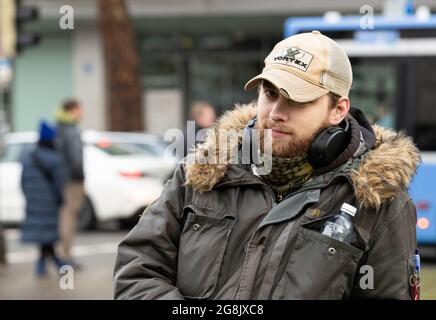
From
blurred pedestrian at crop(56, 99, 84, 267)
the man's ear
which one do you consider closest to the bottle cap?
the man's ear

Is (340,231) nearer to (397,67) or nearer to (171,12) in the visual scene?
(397,67)

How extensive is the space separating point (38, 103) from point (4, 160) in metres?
9.95

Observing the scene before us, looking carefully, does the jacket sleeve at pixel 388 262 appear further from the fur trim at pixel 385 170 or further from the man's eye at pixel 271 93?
the man's eye at pixel 271 93

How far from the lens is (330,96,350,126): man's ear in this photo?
2.46 metres

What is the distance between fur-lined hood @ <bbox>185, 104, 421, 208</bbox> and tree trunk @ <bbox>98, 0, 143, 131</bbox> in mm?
15687

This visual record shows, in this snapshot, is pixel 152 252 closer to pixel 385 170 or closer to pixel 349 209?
pixel 349 209

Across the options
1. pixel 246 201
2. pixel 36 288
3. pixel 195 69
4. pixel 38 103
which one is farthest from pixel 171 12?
pixel 246 201

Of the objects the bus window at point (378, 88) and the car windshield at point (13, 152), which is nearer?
the bus window at point (378, 88)

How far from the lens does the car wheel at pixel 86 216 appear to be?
12.9 m

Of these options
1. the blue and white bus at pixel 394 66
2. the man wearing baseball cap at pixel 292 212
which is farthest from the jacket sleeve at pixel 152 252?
the blue and white bus at pixel 394 66

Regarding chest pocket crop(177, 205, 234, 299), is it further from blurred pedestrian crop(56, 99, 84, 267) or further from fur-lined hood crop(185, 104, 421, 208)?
blurred pedestrian crop(56, 99, 84, 267)

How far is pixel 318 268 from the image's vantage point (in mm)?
2213

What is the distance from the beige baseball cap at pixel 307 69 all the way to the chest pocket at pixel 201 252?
429 millimetres

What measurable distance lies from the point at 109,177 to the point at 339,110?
1046 centimetres
